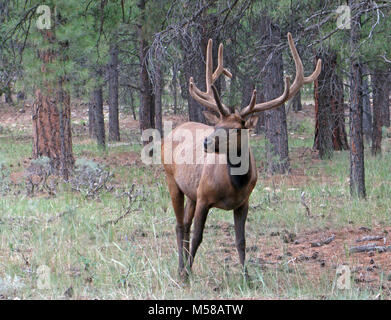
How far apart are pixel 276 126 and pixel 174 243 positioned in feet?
22.4

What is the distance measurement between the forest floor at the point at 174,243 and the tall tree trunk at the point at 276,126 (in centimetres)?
69

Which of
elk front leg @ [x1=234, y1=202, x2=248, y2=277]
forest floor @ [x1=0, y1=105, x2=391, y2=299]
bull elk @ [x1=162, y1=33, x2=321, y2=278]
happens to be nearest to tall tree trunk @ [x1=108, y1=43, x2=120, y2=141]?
forest floor @ [x1=0, y1=105, x2=391, y2=299]

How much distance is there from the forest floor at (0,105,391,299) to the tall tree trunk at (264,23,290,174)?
0.69 meters

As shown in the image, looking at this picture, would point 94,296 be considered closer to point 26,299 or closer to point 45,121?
point 26,299

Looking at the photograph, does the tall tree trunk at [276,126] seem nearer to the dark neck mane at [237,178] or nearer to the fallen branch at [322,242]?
the fallen branch at [322,242]

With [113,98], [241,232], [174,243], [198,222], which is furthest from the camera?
[113,98]

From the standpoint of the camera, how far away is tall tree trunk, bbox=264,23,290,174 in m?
13.6

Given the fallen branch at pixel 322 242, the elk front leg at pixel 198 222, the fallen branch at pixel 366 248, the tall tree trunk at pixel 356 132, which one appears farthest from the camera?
the tall tree trunk at pixel 356 132

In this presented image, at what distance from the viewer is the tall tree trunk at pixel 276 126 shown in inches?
535

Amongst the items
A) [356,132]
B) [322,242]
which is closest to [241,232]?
[322,242]

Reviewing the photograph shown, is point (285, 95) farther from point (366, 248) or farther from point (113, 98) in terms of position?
point (113, 98)

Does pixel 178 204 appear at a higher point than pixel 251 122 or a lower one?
lower

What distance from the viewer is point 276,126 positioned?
46.0 ft

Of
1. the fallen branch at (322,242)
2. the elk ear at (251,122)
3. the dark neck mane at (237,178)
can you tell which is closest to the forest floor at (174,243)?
the fallen branch at (322,242)
